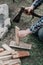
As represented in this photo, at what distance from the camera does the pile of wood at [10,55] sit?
14.3 ft

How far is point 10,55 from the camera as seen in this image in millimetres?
4508

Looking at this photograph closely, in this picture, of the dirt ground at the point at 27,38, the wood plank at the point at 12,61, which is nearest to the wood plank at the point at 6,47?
the dirt ground at the point at 27,38

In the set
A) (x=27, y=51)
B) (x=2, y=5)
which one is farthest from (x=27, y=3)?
(x=27, y=51)

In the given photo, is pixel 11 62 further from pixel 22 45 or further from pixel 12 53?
pixel 22 45

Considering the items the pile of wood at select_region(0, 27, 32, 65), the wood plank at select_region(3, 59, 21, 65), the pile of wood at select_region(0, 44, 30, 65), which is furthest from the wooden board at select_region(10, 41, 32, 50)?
the wood plank at select_region(3, 59, 21, 65)

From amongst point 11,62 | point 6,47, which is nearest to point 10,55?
point 11,62

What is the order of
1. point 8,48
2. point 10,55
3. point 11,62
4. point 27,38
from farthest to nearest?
point 27,38, point 8,48, point 10,55, point 11,62

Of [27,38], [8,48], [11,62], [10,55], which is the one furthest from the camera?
[27,38]

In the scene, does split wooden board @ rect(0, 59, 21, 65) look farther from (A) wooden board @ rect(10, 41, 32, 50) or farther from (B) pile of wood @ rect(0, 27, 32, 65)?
(A) wooden board @ rect(10, 41, 32, 50)

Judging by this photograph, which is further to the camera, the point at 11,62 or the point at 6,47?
the point at 6,47

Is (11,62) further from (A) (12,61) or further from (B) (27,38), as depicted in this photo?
(B) (27,38)

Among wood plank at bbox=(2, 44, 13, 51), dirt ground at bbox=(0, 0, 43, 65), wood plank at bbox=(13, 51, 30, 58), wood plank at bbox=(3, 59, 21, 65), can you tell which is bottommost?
dirt ground at bbox=(0, 0, 43, 65)

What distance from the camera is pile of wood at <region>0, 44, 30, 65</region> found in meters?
4.37

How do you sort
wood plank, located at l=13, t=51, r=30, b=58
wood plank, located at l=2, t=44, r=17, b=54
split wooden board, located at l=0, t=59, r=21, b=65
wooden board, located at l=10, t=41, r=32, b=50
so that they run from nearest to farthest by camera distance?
split wooden board, located at l=0, t=59, r=21, b=65 → wood plank, located at l=13, t=51, r=30, b=58 → wood plank, located at l=2, t=44, r=17, b=54 → wooden board, located at l=10, t=41, r=32, b=50
